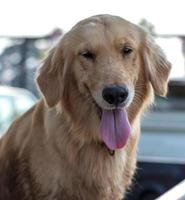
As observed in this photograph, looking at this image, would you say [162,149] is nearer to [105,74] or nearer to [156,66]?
[156,66]

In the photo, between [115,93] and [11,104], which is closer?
[115,93]

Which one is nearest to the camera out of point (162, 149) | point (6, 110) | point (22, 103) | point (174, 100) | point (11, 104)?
point (162, 149)

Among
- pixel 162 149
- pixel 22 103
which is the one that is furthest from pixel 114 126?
pixel 22 103

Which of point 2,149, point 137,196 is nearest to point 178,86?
point 137,196

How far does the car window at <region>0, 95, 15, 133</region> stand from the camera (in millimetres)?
12172

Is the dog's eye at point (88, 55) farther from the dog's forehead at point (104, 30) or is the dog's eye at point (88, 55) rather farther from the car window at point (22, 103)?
the car window at point (22, 103)

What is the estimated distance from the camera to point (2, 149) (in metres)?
6.55

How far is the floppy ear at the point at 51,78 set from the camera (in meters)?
5.85

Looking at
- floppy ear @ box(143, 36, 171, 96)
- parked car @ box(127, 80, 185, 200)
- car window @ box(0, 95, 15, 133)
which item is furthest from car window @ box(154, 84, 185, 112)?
floppy ear @ box(143, 36, 171, 96)

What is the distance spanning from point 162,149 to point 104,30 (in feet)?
15.2

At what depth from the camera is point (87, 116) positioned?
5938 mm

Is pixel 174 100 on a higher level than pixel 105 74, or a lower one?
lower

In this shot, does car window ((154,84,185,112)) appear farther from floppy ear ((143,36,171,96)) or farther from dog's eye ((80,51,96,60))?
dog's eye ((80,51,96,60))

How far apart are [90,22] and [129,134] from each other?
0.81 meters
